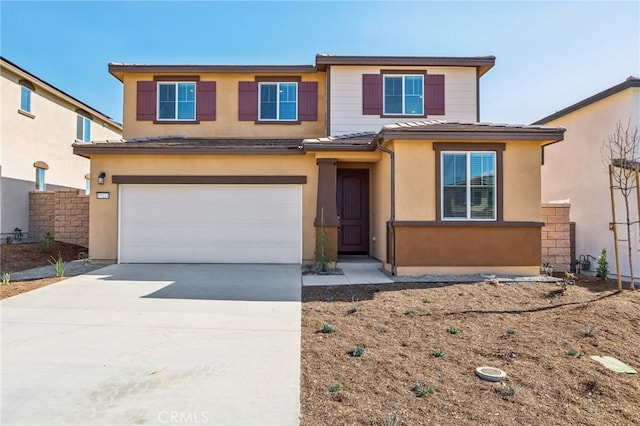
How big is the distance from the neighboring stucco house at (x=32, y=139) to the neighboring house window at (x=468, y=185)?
598 inches

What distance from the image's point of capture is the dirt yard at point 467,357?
3.23 metres

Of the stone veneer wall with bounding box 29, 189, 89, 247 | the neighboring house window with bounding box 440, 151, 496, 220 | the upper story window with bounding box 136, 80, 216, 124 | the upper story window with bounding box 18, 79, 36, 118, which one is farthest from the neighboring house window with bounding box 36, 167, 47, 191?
the neighboring house window with bounding box 440, 151, 496, 220

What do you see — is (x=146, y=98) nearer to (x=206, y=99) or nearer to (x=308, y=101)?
(x=206, y=99)

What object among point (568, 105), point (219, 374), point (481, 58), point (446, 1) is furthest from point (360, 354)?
point (568, 105)

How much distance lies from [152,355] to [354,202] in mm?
8549

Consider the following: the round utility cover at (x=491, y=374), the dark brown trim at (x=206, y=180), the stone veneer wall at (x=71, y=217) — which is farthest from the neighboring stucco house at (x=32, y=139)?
the round utility cover at (x=491, y=374)

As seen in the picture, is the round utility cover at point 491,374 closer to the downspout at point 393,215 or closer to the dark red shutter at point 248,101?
the downspout at point 393,215

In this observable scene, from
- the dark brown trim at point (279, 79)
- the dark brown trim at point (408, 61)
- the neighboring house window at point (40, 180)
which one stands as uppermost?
the dark brown trim at point (408, 61)

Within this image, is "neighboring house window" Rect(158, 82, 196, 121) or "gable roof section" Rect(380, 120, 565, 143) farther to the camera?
"neighboring house window" Rect(158, 82, 196, 121)

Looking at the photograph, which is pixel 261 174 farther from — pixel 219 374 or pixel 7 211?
pixel 7 211

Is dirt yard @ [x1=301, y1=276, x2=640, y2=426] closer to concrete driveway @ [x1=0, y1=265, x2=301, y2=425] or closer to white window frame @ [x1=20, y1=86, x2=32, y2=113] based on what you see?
concrete driveway @ [x1=0, y1=265, x2=301, y2=425]

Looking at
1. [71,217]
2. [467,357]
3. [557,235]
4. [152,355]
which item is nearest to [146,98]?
[71,217]

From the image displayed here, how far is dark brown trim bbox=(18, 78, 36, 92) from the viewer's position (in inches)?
567

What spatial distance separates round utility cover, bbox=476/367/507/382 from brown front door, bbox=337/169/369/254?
322 inches
